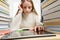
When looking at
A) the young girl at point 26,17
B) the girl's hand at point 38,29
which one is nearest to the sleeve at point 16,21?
the young girl at point 26,17

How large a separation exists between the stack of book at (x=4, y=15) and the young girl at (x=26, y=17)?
63 mm

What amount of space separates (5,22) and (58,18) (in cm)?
42

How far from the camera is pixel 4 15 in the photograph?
1.05 m

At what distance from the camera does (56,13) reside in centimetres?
103

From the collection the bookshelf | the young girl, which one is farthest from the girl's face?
the bookshelf

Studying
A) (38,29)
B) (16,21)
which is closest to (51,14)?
(38,29)

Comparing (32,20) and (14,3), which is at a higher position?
(14,3)

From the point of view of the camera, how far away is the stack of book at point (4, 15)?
3.35 feet

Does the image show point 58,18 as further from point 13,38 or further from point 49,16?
point 13,38

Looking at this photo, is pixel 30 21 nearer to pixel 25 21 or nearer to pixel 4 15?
pixel 25 21

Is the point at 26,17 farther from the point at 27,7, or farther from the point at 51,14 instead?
the point at 51,14

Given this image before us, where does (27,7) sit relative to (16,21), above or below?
above

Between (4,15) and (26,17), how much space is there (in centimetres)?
18

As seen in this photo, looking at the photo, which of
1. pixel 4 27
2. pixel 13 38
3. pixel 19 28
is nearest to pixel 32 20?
pixel 19 28
